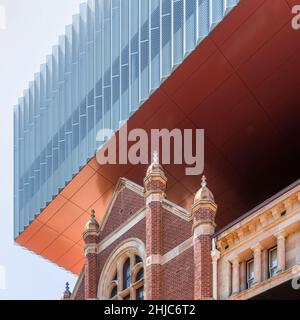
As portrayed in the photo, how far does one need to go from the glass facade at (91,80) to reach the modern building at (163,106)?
0.21 ft

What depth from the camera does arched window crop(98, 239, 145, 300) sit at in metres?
43.3

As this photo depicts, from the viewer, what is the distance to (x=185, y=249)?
40.4 m

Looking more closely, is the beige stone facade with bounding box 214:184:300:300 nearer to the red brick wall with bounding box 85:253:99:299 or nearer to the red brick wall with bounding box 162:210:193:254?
the red brick wall with bounding box 162:210:193:254

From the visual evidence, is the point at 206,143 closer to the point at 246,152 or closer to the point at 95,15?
the point at 246,152

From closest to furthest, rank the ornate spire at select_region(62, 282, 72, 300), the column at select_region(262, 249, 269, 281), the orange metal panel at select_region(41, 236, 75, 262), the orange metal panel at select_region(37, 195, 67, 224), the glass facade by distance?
the column at select_region(262, 249, 269, 281) → the glass facade → the ornate spire at select_region(62, 282, 72, 300) → the orange metal panel at select_region(37, 195, 67, 224) → the orange metal panel at select_region(41, 236, 75, 262)

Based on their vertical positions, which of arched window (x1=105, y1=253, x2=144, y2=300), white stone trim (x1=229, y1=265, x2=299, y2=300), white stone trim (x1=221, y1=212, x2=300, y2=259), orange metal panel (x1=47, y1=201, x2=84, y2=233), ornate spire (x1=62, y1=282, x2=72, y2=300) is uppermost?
orange metal panel (x1=47, y1=201, x2=84, y2=233)

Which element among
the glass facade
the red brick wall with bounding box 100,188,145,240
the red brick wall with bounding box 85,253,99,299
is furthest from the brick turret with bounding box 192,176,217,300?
the red brick wall with bounding box 85,253,99,299

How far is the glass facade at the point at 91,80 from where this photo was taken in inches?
1833

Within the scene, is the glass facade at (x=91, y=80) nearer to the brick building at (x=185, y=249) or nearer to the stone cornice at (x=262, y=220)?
the brick building at (x=185, y=249)

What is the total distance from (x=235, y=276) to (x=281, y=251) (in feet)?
9.99

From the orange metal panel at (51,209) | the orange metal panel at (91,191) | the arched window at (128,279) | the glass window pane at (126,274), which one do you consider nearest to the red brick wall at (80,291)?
the arched window at (128,279)

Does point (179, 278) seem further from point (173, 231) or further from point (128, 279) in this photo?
point (128, 279)

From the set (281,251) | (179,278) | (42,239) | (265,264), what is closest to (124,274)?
(179,278)

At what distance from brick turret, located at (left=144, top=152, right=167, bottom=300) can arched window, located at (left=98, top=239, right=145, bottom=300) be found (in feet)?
4.21
